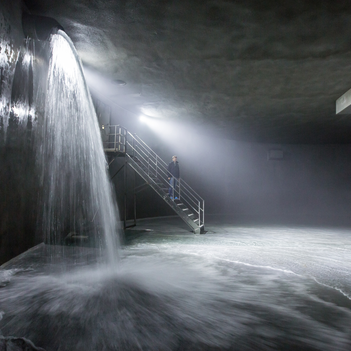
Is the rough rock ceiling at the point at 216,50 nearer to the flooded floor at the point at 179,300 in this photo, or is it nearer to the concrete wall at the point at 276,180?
the flooded floor at the point at 179,300

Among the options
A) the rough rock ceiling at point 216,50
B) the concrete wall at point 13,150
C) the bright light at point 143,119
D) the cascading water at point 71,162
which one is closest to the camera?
the concrete wall at point 13,150

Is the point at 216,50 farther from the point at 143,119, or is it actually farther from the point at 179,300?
the point at 143,119

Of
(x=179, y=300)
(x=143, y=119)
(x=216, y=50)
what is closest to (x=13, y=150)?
(x=179, y=300)

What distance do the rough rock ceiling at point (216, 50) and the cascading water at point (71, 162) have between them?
30.0 inches

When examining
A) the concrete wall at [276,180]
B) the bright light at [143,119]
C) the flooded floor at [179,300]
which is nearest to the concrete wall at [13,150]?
the flooded floor at [179,300]

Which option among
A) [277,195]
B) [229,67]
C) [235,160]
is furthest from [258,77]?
[277,195]

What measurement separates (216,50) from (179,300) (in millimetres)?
5771

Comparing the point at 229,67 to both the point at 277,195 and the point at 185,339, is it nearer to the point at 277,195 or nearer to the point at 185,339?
the point at 185,339

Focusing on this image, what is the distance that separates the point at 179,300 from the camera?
3.94 meters

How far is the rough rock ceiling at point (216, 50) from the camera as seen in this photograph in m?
5.57

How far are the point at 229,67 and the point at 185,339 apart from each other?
7011mm

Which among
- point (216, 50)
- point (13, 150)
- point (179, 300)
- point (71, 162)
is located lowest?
point (179, 300)

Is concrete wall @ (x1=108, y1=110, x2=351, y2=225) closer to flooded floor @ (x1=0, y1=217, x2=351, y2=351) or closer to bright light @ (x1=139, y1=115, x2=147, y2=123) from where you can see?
bright light @ (x1=139, y1=115, x2=147, y2=123)

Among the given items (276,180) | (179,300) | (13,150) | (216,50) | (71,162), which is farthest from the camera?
(276,180)
